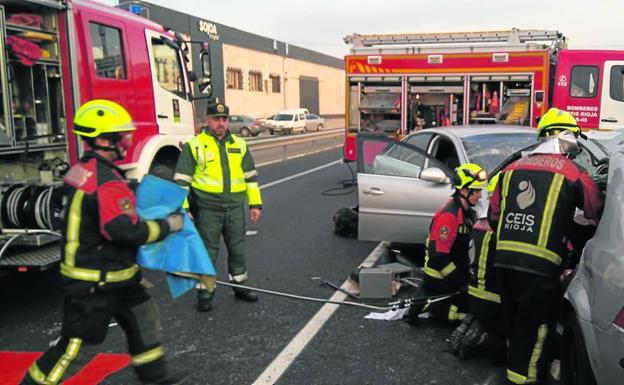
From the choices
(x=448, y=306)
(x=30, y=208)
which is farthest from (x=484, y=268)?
(x=30, y=208)

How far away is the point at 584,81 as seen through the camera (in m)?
11.1

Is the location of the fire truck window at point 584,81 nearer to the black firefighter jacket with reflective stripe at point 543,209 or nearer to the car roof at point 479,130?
the car roof at point 479,130

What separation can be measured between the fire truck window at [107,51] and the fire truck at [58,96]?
0.03 feet

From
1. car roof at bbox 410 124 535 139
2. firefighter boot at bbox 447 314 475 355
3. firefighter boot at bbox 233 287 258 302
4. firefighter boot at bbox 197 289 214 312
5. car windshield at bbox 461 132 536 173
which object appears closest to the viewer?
firefighter boot at bbox 447 314 475 355

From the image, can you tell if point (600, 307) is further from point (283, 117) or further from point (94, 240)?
point (283, 117)

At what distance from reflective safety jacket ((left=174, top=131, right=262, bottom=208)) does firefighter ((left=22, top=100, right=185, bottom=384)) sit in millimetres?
1920

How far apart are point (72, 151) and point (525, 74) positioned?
851 cm

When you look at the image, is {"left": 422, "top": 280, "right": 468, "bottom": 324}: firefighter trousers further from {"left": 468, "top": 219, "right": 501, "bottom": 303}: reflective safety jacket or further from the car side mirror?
the car side mirror

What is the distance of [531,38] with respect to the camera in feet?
38.8

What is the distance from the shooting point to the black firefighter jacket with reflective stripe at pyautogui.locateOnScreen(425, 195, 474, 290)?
4.46 metres

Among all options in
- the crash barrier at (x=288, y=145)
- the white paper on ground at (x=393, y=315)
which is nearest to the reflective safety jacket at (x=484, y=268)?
the white paper on ground at (x=393, y=315)

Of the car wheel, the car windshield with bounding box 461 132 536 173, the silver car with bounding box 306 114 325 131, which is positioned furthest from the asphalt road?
the silver car with bounding box 306 114 325 131

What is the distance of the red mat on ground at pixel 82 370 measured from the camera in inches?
148

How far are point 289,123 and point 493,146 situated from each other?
31874mm
